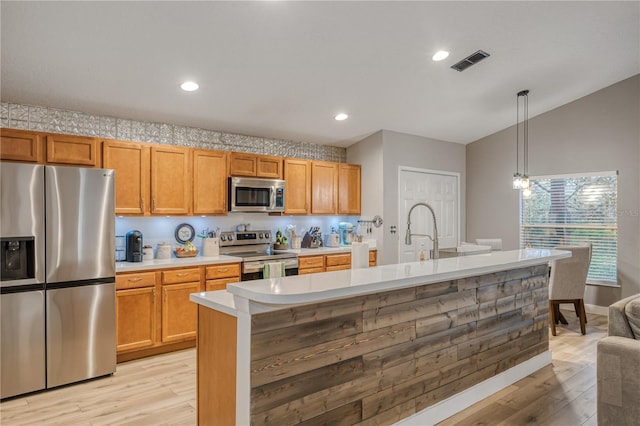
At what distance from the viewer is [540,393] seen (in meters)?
3.07

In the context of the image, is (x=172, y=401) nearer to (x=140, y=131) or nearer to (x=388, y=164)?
(x=140, y=131)

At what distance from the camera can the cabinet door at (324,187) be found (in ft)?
18.2

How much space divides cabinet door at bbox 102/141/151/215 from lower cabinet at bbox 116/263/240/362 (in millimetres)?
709

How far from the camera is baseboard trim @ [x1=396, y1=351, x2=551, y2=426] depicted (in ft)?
8.43

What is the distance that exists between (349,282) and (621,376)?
63.5 inches

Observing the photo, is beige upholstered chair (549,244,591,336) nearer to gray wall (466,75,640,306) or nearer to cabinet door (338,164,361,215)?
gray wall (466,75,640,306)

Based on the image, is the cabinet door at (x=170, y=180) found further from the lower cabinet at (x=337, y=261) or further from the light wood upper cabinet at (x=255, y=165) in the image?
the lower cabinet at (x=337, y=261)

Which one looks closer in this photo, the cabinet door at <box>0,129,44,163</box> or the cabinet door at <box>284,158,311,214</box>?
the cabinet door at <box>0,129,44,163</box>

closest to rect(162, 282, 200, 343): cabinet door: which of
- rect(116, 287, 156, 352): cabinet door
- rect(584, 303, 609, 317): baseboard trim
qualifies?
rect(116, 287, 156, 352): cabinet door

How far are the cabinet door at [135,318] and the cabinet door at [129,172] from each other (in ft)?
2.71

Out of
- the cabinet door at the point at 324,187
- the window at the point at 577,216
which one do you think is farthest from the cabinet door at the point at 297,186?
the window at the point at 577,216

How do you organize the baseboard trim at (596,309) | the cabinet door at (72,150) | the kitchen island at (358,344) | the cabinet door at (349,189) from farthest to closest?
the cabinet door at (349,189)
the baseboard trim at (596,309)
the cabinet door at (72,150)
the kitchen island at (358,344)

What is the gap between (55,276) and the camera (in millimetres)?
3166

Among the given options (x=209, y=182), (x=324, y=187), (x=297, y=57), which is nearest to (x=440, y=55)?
(x=297, y=57)
